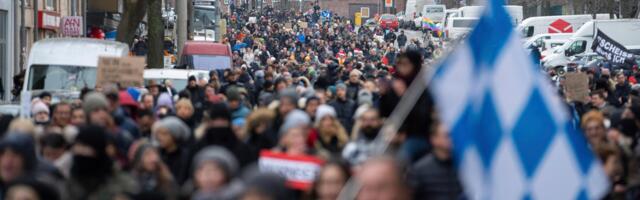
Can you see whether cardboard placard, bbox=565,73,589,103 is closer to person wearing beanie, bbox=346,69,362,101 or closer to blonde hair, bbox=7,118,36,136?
person wearing beanie, bbox=346,69,362,101

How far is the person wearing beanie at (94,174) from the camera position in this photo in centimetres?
981

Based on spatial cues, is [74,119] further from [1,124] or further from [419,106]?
[419,106]

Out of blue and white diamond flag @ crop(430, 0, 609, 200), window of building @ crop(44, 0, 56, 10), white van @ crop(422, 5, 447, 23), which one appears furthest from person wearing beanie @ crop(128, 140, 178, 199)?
white van @ crop(422, 5, 447, 23)

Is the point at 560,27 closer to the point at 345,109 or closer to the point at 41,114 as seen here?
the point at 345,109

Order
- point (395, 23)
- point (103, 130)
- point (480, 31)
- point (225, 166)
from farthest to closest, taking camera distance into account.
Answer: point (395, 23) → point (103, 130) → point (225, 166) → point (480, 31)

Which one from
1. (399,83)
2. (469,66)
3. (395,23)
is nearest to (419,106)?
(399,83)

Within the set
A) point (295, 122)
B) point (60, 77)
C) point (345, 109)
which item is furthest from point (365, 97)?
point (60, 77)

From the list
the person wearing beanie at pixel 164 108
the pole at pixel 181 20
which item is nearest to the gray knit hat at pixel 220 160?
the person wearing beanie at pixel 164 108

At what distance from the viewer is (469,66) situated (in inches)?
314

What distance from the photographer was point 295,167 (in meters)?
10.6

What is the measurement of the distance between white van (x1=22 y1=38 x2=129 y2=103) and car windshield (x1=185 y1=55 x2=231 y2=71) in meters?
12.6

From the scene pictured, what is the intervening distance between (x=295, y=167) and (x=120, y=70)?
1129 centimetres

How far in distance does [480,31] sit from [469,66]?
0.71ft

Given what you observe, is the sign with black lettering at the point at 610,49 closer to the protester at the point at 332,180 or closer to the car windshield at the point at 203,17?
the protester at the point at 332,180
